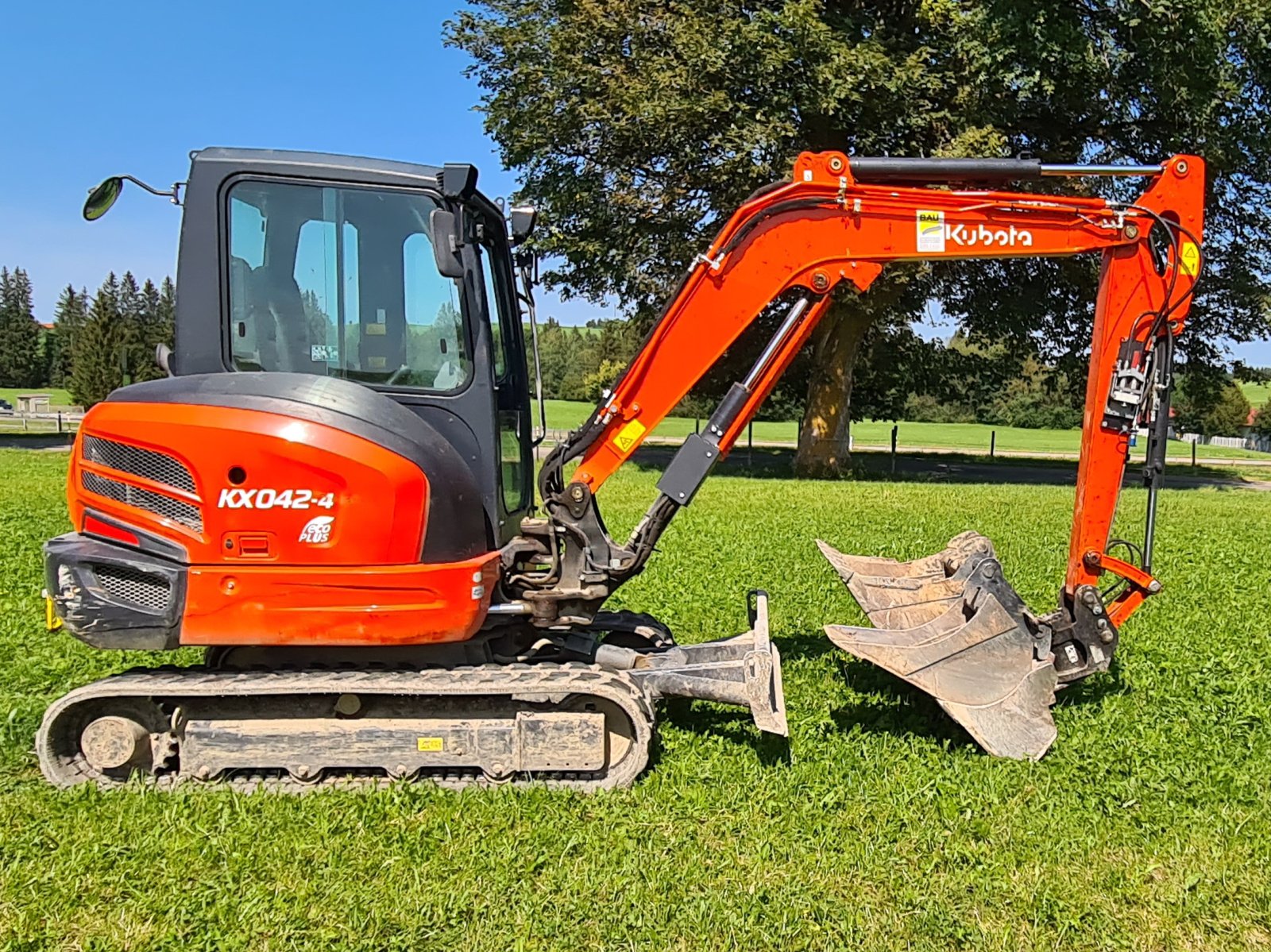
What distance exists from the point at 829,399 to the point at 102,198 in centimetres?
2185

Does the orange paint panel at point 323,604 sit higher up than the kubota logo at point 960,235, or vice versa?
the kubota logo at point 960,235

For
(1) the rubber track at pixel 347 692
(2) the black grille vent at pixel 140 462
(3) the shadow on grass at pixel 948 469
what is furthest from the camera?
(3) the shadow on grass at pixel 948 469

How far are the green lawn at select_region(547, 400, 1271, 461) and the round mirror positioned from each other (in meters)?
36.5

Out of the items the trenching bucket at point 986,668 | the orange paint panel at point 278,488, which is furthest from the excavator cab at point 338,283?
the trenching bucket at point 986,668

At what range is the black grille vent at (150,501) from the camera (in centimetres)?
480

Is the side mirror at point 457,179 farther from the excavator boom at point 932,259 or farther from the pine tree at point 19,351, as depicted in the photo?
the pine tree at point 19,351

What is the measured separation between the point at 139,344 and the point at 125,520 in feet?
206

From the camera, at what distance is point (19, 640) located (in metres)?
7.77

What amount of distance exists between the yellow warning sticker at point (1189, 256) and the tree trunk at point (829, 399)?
19.9m

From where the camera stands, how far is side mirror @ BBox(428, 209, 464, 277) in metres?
4.75

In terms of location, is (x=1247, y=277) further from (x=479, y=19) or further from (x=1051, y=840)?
(x=1051, y=840)

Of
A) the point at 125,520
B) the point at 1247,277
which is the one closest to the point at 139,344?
the point at 1247,277

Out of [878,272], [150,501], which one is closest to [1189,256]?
[878,272]

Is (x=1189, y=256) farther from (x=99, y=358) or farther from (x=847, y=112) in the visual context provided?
(x=99, y=358)
